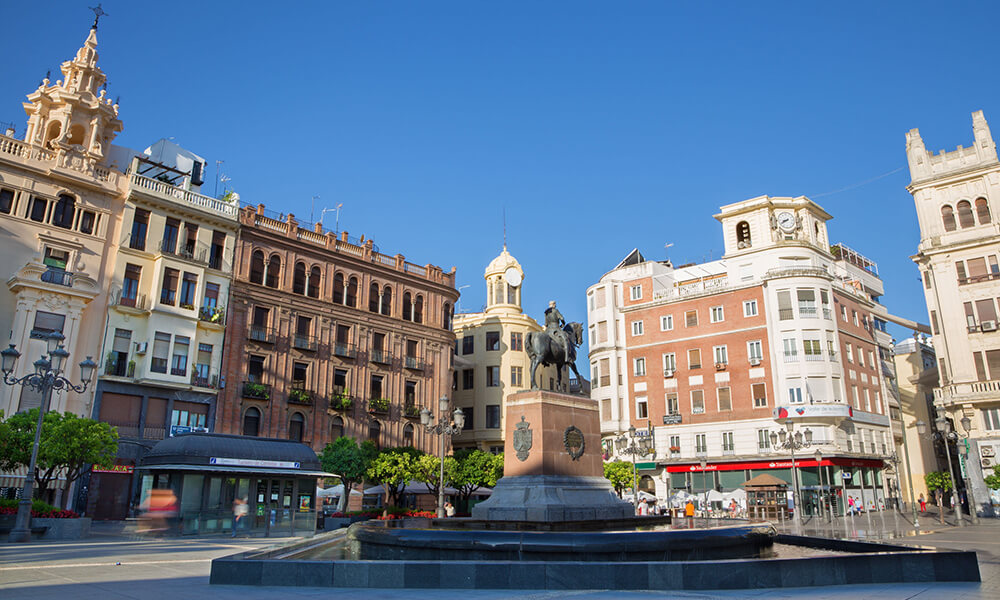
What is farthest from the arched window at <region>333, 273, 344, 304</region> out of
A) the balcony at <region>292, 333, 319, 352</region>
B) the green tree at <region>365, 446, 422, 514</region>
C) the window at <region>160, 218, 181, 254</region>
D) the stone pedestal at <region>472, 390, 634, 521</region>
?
the stone pedestal at <region>472, 390, 634, 521</region>

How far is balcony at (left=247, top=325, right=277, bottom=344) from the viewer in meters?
43.6

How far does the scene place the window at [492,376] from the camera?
203ft

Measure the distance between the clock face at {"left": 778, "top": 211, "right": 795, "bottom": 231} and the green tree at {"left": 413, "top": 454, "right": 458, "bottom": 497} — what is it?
34.2 meters

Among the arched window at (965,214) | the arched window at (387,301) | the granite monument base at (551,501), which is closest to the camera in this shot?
the granite monument base at (551,501)

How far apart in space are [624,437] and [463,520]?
42.6 meters

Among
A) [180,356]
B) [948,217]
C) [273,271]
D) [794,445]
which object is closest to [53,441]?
[180,356]

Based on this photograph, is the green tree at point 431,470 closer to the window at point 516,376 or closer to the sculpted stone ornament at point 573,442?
the window at point 516,376

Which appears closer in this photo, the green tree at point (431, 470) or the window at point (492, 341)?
the green tree at point (431, 470)

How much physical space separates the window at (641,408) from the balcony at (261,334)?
30.4 meters

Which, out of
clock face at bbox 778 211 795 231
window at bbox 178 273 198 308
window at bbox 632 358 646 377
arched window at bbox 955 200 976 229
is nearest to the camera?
window at bbox 178 273 198 308

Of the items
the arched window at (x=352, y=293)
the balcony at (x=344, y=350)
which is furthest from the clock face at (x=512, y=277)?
the balcony at (x=344, y=350)

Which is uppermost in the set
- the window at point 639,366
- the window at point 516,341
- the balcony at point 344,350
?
the window at point 516,341

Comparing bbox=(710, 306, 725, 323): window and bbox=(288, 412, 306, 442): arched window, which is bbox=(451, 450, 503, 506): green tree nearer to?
bbox=(288, 412, 306, 442): arched window

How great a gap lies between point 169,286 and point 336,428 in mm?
13894
